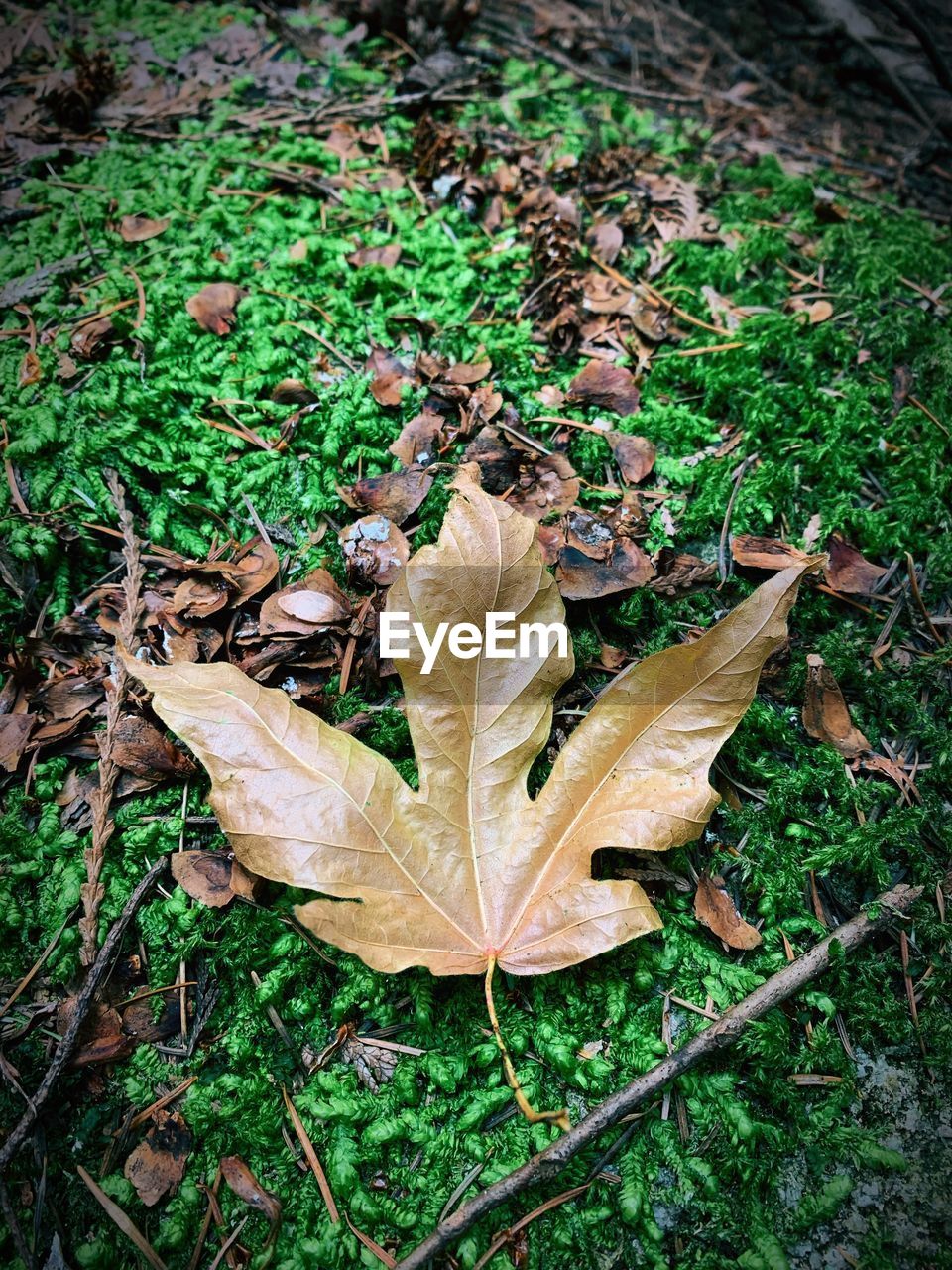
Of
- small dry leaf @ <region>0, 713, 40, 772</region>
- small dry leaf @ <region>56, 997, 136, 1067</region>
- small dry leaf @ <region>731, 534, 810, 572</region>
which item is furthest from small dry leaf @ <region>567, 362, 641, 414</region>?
small dry leaf @ <region>56, 997, 136, 1067</region>

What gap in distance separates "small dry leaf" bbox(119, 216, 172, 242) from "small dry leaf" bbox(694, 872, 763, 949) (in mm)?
3112

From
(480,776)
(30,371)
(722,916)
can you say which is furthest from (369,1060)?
(30,371)

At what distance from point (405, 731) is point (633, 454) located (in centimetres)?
124

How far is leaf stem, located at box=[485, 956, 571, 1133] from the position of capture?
1367 mm

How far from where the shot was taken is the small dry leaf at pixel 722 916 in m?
1.71

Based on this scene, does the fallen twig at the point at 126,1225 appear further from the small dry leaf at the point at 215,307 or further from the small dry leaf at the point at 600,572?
the small dry leaf at the point at 215,307

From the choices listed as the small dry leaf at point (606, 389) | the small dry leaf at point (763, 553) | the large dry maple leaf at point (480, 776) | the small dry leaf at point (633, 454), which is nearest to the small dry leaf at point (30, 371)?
the large dry maple leaf at point (480, 776)

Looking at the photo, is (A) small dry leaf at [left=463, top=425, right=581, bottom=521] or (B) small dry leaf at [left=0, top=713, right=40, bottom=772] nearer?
(B) small dry leaf at [left=0, top=713, right=40, bottom=772]

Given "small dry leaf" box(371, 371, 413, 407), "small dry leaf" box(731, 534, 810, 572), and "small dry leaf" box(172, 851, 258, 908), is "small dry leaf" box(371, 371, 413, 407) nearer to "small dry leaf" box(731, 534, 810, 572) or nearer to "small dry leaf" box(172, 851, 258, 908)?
"small dry leaf" box(731, 534, 810, 572)

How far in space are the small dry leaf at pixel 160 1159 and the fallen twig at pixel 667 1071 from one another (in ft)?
1.68

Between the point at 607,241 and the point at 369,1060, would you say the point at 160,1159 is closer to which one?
the point at 369,1060

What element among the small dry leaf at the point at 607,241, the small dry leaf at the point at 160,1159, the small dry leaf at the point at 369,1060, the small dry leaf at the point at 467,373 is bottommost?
the small dry leaf at the point at 160,1159

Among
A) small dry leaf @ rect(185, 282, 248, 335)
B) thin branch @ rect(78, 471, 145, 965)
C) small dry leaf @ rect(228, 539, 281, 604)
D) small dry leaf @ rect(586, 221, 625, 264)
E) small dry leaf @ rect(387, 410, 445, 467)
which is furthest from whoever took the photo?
small dry leaf @ rect(586, 221, 625, 264)

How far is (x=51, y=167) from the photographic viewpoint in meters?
3.16
